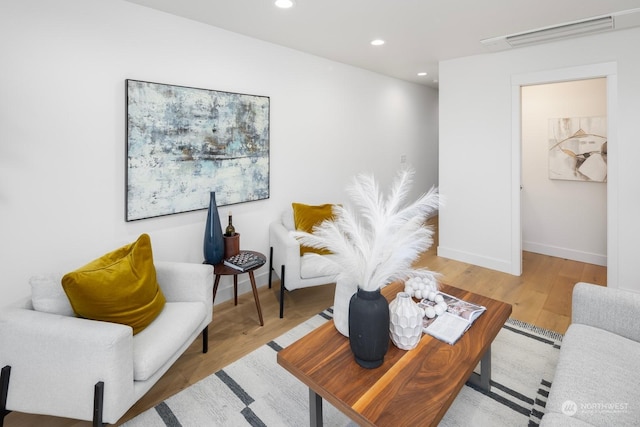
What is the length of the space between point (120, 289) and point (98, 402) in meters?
0.51

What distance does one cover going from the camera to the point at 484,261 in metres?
4.02

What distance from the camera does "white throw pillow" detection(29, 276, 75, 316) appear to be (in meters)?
1.67

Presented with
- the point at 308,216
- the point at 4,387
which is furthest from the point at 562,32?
the point at 4,387

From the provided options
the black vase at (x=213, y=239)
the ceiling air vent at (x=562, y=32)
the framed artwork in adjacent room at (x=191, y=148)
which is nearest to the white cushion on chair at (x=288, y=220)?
A: the framed artwork in adjacent room at (x=191, y=148)

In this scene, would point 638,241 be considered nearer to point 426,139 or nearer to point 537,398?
point 537,398

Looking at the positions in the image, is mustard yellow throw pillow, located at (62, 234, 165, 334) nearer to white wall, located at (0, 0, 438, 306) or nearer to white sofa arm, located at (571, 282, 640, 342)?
white wall, located at (0, 0, 438, 306)

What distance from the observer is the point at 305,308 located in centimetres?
303

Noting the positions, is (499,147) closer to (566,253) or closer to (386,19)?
(566,253)

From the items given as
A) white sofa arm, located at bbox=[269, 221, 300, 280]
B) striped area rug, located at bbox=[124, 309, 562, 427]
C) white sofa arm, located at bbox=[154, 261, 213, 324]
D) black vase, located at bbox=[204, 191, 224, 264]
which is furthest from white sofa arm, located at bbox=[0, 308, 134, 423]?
white sofa arm, located at bbox=[269, 221, 300, 280]

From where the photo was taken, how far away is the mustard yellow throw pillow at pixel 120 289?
164cm

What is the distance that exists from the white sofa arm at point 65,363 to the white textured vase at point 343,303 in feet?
3.13

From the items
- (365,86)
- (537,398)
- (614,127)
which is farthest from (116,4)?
(614,127)

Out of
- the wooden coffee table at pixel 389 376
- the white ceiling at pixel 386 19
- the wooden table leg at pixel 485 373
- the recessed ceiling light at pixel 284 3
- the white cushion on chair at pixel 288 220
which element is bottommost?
the wooden table leg at pixel 485 373
